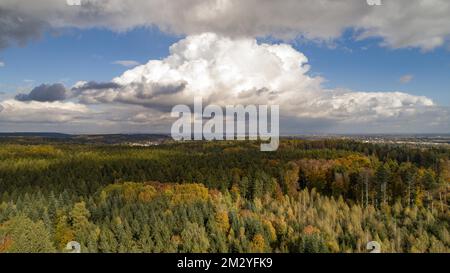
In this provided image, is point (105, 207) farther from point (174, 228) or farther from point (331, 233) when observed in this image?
point (331, 233)

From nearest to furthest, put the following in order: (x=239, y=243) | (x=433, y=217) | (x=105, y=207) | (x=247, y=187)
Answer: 1. (x=239, y=243)
2. (x=105, y=207)
3. (x=433, y=217)
4. (x=247, y=187)

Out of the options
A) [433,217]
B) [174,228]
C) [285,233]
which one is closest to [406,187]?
[433,217]

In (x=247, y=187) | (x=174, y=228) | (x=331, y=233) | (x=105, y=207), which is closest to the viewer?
(x=174, y=228)

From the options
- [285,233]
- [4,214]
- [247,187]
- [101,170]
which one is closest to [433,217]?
[285,233]
